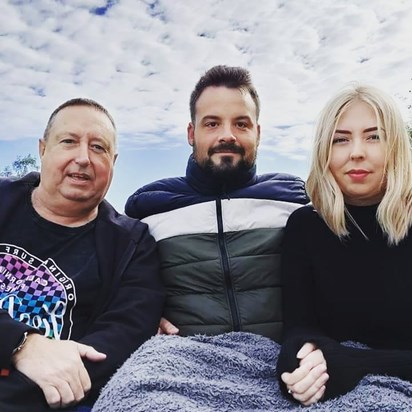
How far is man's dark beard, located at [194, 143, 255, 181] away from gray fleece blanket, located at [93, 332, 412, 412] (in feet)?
2.96

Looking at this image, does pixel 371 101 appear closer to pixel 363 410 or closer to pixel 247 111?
pixel 247 111

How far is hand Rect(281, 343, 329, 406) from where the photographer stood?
1729 mm

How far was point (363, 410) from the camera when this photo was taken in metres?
1.57

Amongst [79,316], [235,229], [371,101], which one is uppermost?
[371,101]

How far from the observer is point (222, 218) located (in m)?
2.46

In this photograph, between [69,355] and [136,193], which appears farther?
[136,193]

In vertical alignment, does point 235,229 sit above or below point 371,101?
below

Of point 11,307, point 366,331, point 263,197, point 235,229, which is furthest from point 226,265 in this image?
point 11,307

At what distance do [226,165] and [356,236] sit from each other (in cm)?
76

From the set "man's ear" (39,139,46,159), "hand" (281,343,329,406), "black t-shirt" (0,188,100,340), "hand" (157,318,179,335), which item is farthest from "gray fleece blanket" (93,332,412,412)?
"man's ear" (39,139,46,159)

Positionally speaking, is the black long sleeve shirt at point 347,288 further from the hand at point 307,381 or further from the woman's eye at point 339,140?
the woman's eye at point 339,140

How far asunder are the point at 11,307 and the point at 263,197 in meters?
1.32

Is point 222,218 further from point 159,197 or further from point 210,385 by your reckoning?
point 210,385

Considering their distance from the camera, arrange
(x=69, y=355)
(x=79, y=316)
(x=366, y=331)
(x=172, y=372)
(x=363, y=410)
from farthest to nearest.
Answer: (x=79, y=316) → (x=366, y=331) → (x=69, y=355) → (x=172, y=372) → (x=363, y=410)
